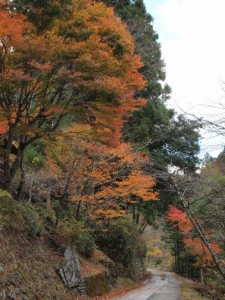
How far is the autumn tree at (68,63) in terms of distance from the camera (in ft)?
32.2

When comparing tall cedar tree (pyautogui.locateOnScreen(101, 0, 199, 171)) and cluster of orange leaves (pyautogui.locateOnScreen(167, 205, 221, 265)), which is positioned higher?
tall cedar tree (pyautogui.locateOnScreen(101, 0, 199, 171))

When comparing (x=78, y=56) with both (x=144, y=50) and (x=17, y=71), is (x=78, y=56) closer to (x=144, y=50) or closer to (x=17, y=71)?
(x=17, y=71)

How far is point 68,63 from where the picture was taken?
10562mm

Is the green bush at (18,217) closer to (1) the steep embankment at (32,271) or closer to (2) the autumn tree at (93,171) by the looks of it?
(1) the steep embankment at (32,271)

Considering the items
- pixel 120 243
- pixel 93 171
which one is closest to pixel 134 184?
pixel 93 171

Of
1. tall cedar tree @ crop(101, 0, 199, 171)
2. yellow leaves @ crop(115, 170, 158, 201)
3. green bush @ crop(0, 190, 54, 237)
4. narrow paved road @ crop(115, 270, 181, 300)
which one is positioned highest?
tall cedar tree @ crop(101, 0, 199, 171)

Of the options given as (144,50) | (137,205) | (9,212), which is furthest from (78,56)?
(137,205)

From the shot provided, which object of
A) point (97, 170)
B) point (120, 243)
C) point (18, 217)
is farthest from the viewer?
point (120, 243)

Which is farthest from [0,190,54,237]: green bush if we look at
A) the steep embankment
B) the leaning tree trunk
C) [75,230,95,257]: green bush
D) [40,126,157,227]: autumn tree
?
the leaning tree trunk

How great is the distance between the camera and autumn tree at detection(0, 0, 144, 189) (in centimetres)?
982

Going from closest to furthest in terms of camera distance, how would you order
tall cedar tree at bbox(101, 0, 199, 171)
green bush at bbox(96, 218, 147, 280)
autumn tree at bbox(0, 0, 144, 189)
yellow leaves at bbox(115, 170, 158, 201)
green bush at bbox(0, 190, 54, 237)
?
autumn tree at bbox(0, 0, 144, 189) → green bush at bbox(0, 190, 54, 237) → yellow leaves at bbox(115, 170, 158, 201) → green bush at bbox(96, 218, 147, 280) → tall cedar tree at bbox(101, 0, 199, 171)

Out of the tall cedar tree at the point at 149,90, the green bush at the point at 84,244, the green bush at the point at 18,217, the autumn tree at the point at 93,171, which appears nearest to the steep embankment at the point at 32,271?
the green bush at the point at 18,217

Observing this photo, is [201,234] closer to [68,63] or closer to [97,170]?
[68,63]

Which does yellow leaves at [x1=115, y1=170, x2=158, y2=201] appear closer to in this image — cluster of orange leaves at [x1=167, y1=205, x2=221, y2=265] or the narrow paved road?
the narrow paved road
